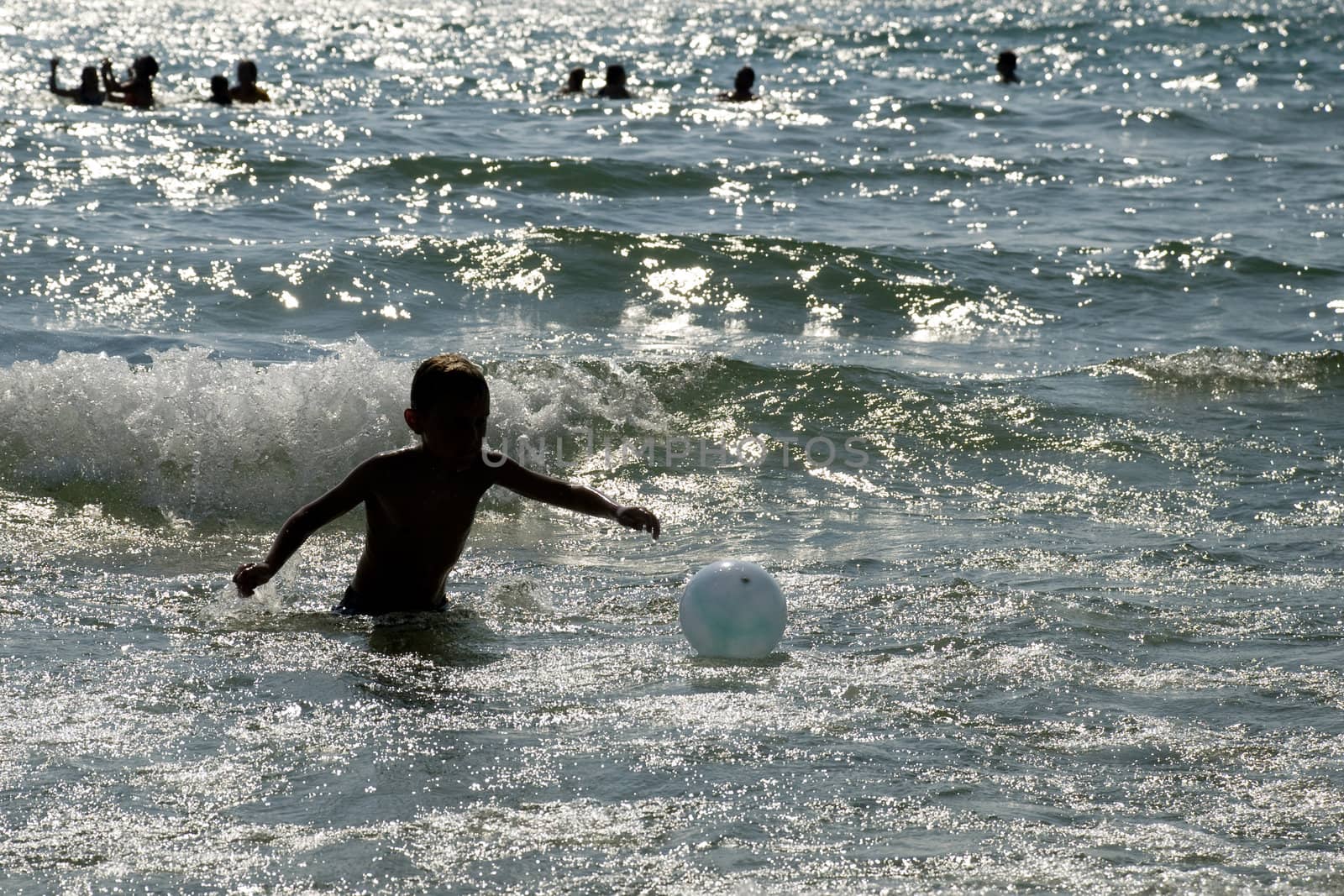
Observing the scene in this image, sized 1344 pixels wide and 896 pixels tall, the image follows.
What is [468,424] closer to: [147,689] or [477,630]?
[477,630]

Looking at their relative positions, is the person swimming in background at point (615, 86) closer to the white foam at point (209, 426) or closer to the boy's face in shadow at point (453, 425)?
the white foam at point (209, 426)

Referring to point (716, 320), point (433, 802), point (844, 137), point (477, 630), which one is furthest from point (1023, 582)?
point (844, 137)

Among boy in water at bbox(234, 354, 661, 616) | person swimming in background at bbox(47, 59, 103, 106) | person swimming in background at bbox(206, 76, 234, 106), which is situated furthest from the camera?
person swimming in background at bbox(206, 76, 234, 106)

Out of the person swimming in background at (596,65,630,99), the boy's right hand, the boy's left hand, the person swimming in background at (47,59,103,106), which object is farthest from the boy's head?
the person swimming in background at (596,65,630,99)

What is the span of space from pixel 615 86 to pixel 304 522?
20.4m

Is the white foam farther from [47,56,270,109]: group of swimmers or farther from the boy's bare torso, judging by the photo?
[47,56,270,109]: group of swimmers

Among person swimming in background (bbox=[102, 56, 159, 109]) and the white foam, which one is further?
person swimming in background (bbox=[102, 56, 159, 109])

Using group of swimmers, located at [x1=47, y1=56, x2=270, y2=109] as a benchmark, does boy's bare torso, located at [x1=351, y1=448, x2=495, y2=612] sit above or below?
below

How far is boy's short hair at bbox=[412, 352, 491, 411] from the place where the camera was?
536 cm

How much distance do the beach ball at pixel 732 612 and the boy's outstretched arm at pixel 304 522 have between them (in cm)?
127

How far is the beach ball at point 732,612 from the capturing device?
524 centimetres

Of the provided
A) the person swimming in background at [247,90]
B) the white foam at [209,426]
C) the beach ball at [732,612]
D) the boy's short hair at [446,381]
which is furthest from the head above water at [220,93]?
the beach ball at [732,612]

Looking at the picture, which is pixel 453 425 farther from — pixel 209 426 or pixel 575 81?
pixel 575 81

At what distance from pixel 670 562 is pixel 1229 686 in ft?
8.54
